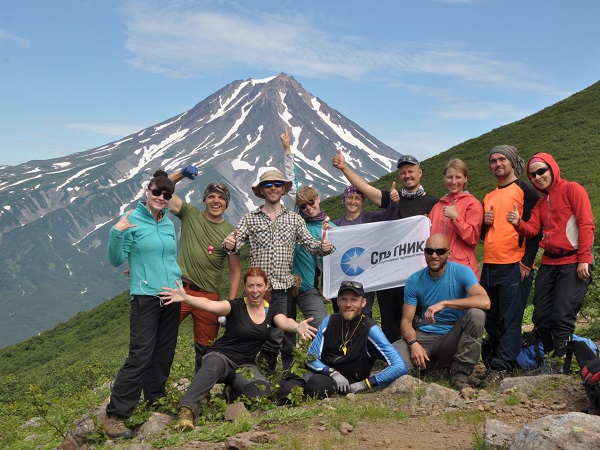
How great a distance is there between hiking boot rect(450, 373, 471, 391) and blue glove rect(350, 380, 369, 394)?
1046 millimetres

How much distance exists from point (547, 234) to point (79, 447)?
6084mm

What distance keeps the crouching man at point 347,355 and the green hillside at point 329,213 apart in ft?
34.7

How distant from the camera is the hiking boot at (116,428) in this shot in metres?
7.54

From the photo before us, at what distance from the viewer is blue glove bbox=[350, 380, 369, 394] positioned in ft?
25.0

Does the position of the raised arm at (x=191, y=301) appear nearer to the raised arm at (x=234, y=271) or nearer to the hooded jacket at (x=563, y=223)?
the raised arm at (x=234, y=271)

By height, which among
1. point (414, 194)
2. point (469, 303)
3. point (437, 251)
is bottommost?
point (469, 303)

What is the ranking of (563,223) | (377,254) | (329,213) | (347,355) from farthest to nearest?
(329,213), (377,254), (347,355), (563,223)

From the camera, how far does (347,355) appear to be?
304 inches

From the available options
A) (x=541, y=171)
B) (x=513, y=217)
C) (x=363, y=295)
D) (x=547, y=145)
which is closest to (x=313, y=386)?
(x=363, y=295)

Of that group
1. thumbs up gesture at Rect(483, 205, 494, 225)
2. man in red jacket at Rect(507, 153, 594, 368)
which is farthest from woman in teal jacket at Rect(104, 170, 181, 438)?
Answer: man in red jacket at Rect(507, 153, 594, 368)

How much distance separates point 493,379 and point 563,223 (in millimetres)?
2103

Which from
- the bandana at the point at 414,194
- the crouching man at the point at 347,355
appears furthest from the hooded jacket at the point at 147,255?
the bandana at the point at 414,194

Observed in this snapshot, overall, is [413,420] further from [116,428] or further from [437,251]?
[116,428]

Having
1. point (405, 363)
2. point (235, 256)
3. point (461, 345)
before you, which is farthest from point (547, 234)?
point (235, 256)
